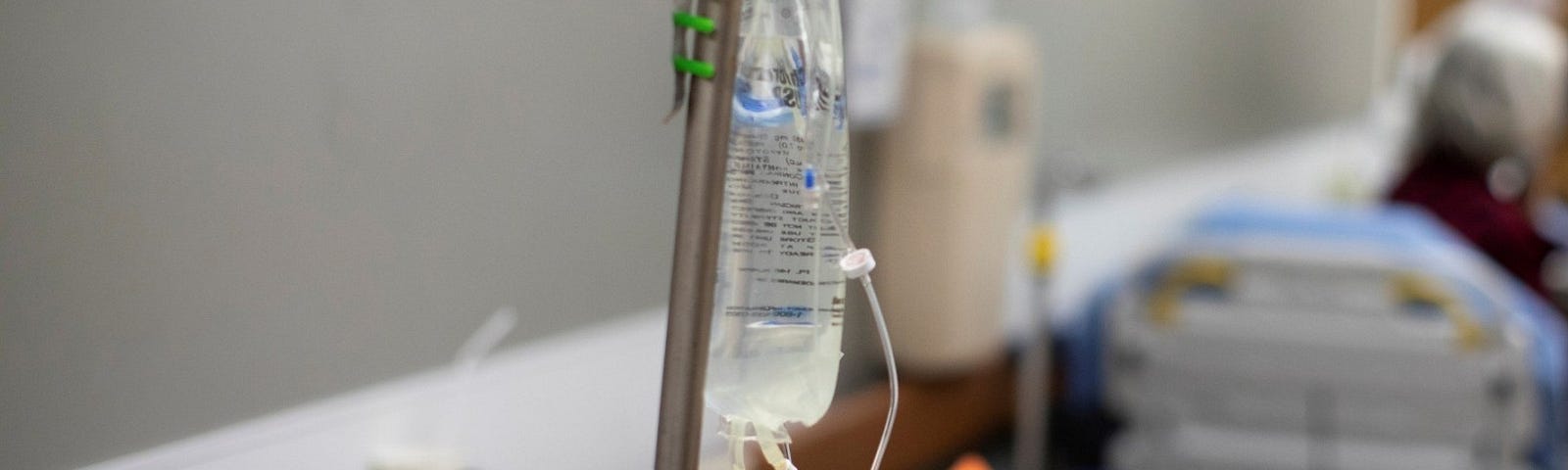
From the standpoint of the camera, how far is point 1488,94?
9.90 ft

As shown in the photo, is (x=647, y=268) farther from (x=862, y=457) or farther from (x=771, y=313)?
(x=771, y=313)

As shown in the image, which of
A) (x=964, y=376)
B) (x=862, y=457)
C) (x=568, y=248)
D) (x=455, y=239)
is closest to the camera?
(x=455, y=239)

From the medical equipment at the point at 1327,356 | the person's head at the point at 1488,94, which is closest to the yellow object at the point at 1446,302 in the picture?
the medical equipment at the point at 1327,356

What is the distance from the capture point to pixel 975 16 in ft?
Result: 6.52

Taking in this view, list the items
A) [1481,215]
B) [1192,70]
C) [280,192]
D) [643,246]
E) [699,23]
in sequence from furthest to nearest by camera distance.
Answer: [1192,70]
[1481,215]
[643,246]
[280,192]
[699,23]

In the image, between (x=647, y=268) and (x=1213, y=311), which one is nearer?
(x=647, y=268)

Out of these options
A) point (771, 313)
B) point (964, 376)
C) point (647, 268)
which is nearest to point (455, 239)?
point (647, 268)

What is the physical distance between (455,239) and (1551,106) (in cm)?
298

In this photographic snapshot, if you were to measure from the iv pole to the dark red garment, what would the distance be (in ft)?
8.77

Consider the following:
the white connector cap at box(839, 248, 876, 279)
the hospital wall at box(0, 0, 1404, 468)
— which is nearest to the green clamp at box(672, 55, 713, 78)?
the white connector cap at box(839, 248, 876, 279)

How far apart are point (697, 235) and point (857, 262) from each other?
0.33ft

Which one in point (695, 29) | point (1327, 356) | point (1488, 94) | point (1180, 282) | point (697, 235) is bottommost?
point (1327, 356)

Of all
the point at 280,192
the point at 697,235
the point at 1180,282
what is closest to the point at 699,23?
the point at 697,235

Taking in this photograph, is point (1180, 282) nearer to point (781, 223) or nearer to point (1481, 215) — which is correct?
point (1481, 215)
